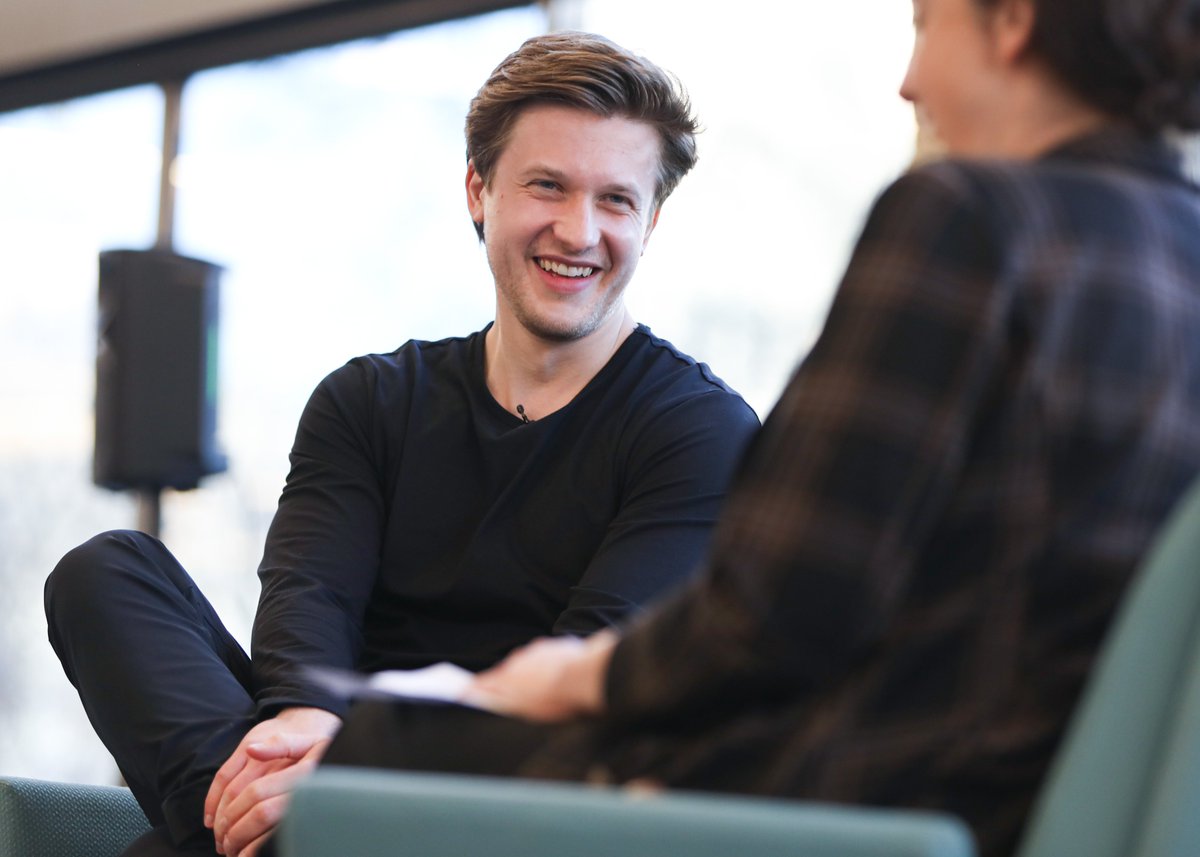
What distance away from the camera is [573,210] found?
220 cm

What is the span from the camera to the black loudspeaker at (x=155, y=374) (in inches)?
171

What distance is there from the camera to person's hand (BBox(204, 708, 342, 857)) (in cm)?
164

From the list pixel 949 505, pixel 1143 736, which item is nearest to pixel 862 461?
pixel 949 505

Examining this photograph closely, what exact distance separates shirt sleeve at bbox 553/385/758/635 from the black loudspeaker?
2623 millimetres

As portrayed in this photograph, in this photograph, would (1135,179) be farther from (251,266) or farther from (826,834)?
(251,266)

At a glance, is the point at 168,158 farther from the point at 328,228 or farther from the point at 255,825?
the point at 255,825

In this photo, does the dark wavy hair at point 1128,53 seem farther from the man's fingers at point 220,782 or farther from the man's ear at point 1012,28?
the man's fingers at point 220,782

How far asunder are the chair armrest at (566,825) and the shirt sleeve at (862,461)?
0.10 m

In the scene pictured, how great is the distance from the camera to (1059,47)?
1.00 m

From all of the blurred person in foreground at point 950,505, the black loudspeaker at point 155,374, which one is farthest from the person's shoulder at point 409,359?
the black loudspeaker at point 155,374

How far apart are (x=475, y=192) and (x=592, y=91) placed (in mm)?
309

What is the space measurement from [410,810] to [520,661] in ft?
0.62

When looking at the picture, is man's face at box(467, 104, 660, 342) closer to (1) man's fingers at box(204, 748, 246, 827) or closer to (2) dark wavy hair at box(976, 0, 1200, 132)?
(1) man's fingers at box(204, 748, 246, 827)

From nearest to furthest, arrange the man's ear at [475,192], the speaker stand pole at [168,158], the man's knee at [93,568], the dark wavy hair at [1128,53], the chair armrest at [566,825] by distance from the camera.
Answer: the chair armrest at [566,825], the dark wavy hair at [1128,53], the man's knee at [93,568], the man's ear at [475,192], the speaker stand pole at [168,158]
